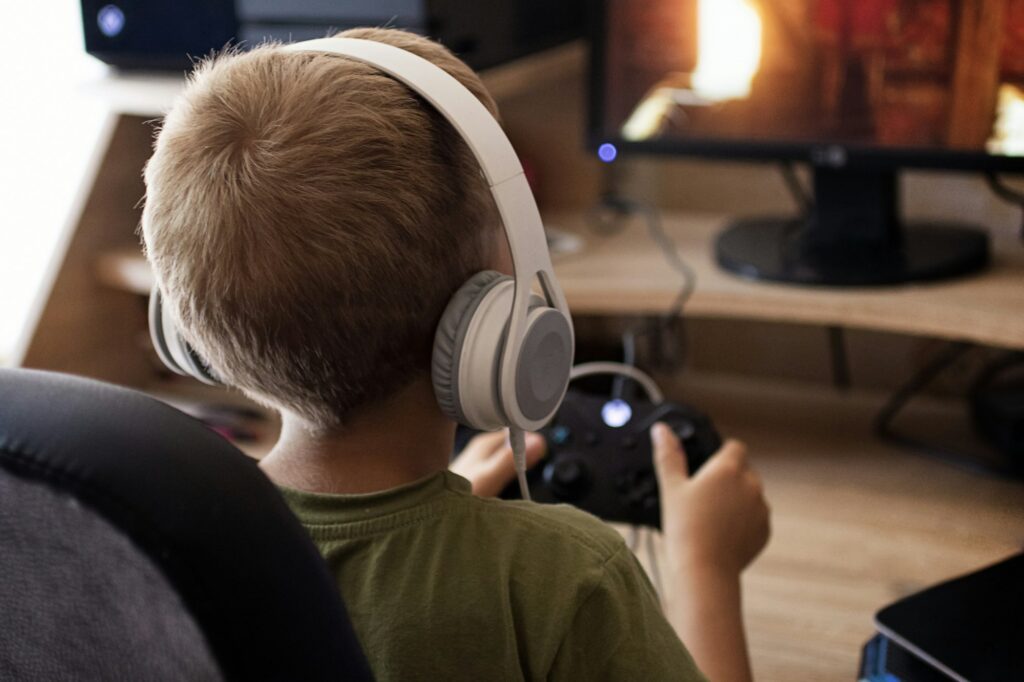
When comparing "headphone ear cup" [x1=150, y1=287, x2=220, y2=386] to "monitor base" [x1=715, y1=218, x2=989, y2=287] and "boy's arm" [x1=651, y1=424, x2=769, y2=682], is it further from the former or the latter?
"monitor base" [x1=715, y1=218, x2=989, y2=287]

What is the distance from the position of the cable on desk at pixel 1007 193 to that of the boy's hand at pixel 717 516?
0.63 meters

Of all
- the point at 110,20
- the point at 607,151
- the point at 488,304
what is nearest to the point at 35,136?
the point at 110,20

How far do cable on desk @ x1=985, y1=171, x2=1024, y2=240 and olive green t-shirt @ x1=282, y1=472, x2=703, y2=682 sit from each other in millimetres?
921

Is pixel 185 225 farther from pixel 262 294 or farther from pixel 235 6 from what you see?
pixel 235 6

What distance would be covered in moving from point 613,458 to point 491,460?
4.2 inches

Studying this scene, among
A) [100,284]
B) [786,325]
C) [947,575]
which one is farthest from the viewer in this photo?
[786,325]

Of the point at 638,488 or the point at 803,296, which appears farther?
the point at 803,296

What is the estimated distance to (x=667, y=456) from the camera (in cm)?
94

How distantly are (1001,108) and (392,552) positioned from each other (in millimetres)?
881

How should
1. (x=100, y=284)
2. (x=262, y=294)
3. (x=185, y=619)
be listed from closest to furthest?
(x=185, y=619), (x=262, y=294), (x=100, y=284)

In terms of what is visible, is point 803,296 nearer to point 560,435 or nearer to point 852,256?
point 852,256

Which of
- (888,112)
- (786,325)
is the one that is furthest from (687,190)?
(888,112)

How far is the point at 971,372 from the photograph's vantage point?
143 centimetres

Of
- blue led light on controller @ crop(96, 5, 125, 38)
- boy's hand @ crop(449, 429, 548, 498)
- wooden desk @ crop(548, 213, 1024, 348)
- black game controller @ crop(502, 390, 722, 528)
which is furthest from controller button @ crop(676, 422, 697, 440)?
blue led light on controller @ crop(96, 5, 125, 38)
